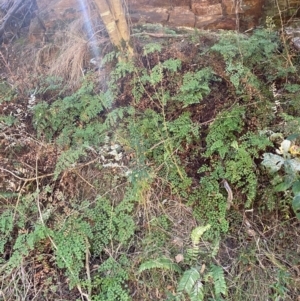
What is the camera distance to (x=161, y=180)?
2.77 meters

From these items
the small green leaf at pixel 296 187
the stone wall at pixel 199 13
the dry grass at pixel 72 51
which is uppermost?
the dry grass at pixel 72 51

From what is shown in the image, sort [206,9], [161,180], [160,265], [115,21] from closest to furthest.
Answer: [160,265] → [161,180] → [115,21] → [206,9]

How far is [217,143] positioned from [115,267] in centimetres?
126

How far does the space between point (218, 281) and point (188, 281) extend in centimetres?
20

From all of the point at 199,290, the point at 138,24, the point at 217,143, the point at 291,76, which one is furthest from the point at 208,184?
the point at 138,24

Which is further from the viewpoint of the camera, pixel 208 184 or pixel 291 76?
pixel 291 76

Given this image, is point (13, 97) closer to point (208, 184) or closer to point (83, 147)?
point (83, 147)

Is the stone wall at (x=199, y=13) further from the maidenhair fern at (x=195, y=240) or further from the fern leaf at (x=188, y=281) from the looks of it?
the fern leaf at (x=188, y=281)

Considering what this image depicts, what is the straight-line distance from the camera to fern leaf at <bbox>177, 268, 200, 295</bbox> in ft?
7.07

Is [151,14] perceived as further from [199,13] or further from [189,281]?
[189,281]

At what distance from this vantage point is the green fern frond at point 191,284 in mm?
2134

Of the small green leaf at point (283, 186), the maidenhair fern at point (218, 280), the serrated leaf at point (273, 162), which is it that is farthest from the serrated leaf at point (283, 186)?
the maidenhair fern at point (218, 280)

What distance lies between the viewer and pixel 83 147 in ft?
9.76

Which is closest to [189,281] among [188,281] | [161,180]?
[188,281]
